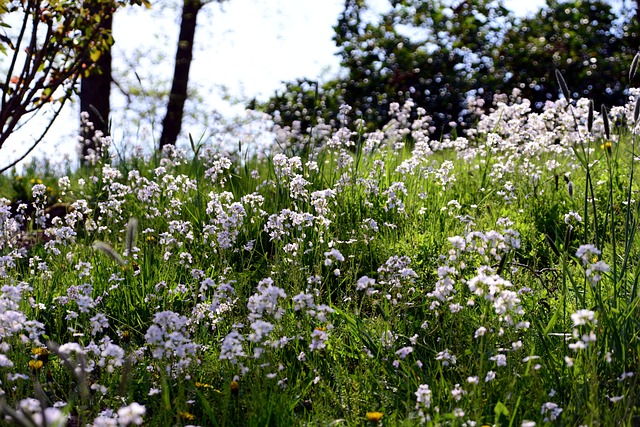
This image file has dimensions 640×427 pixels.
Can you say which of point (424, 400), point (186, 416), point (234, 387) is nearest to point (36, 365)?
point (186, 416)

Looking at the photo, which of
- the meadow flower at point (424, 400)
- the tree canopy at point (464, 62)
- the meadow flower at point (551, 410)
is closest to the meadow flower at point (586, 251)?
the meadow flower at point (551, 410)

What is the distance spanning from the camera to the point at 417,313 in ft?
13.4

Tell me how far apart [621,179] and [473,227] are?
6.80ft

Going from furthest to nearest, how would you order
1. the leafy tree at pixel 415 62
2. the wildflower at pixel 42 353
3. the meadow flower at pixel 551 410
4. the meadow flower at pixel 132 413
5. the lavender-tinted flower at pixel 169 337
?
1. the leafy tree at pixel 415 62
2. the wildflower at pixel 42 353
3. the lavender-tinted flower at pixel 169 337
4. the meadow flower at pixel 551 410
5. the meadow flower at pixel 132 413

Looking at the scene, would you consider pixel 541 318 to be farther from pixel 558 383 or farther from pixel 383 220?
pixel 383 220

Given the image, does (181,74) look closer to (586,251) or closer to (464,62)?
(464,62)

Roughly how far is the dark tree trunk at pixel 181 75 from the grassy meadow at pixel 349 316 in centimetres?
597

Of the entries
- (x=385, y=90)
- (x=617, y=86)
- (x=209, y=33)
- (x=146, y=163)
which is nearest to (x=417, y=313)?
(x=146, y=163)

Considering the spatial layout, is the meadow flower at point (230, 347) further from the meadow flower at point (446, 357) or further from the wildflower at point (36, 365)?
the wildflower at point (36, 365)

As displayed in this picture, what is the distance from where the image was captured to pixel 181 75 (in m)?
12.0

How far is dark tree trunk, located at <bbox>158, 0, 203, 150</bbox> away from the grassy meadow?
597 centimetres

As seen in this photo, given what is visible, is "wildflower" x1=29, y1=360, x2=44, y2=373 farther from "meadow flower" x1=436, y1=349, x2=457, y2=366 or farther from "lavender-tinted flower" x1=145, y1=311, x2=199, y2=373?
"meadow flower" x1=436, y1=349, x2=457, y2=366

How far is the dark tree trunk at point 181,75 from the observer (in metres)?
11.8

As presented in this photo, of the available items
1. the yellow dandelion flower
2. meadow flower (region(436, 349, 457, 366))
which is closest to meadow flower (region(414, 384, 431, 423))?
meadow flower (region(436, 349, 457, 366))
